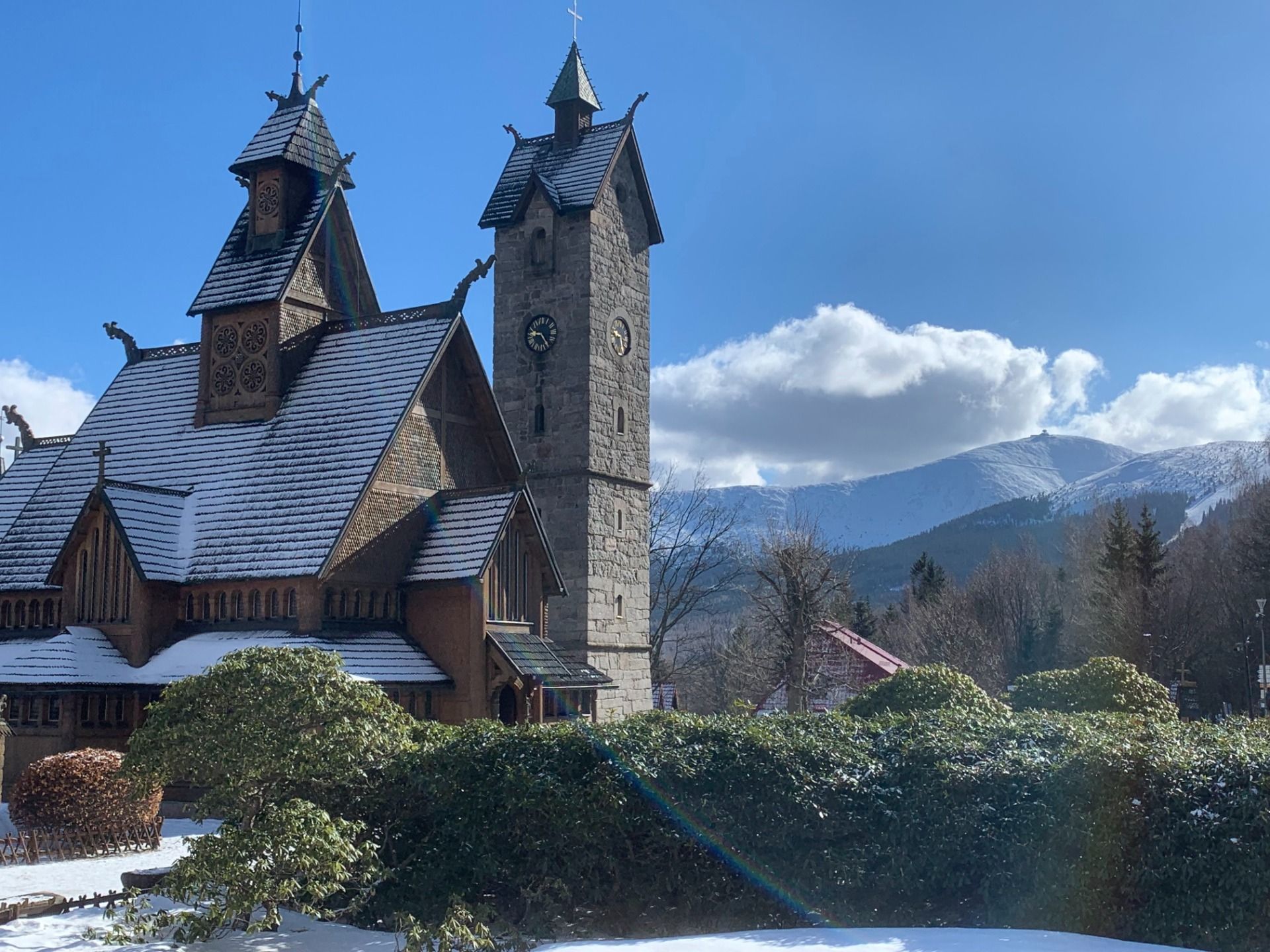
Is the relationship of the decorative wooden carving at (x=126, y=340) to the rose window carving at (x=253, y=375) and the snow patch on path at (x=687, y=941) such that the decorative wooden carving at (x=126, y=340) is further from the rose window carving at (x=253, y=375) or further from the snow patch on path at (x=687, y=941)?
the snow patch on path at (x=687, y=941)

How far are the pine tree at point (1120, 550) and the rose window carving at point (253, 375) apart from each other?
50.7 meters

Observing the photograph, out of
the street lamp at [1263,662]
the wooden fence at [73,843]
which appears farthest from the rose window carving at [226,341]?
the street lamp at [1263,662]

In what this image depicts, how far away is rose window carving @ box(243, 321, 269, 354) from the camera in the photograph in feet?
106

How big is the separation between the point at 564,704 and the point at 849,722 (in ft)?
49.6

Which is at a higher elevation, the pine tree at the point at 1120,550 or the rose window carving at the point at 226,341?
the rose window carving at the point at 226,341

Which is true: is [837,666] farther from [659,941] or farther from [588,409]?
Result: [659,941]

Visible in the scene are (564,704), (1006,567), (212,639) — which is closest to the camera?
(212,639)

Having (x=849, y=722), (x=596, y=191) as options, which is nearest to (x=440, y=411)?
(x=596, y=191)

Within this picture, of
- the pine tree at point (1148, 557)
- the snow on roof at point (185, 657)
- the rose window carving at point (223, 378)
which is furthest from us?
the pine tree at point (1148, 557)

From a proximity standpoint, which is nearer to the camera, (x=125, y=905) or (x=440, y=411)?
(x=125, y=905)

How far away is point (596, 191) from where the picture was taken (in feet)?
138

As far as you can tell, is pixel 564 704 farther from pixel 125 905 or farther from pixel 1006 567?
pixel 1006 567

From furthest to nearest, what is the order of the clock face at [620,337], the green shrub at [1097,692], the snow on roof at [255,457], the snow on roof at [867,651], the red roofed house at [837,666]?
1. the snow on roof at [867,651]
2. the red roofed house at [837,666]
3. the clock face at [620,337]
4. the snow on roof at [255,457]
5. the green shrub at [1097,692]

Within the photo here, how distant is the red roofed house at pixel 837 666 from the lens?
54344 mm
